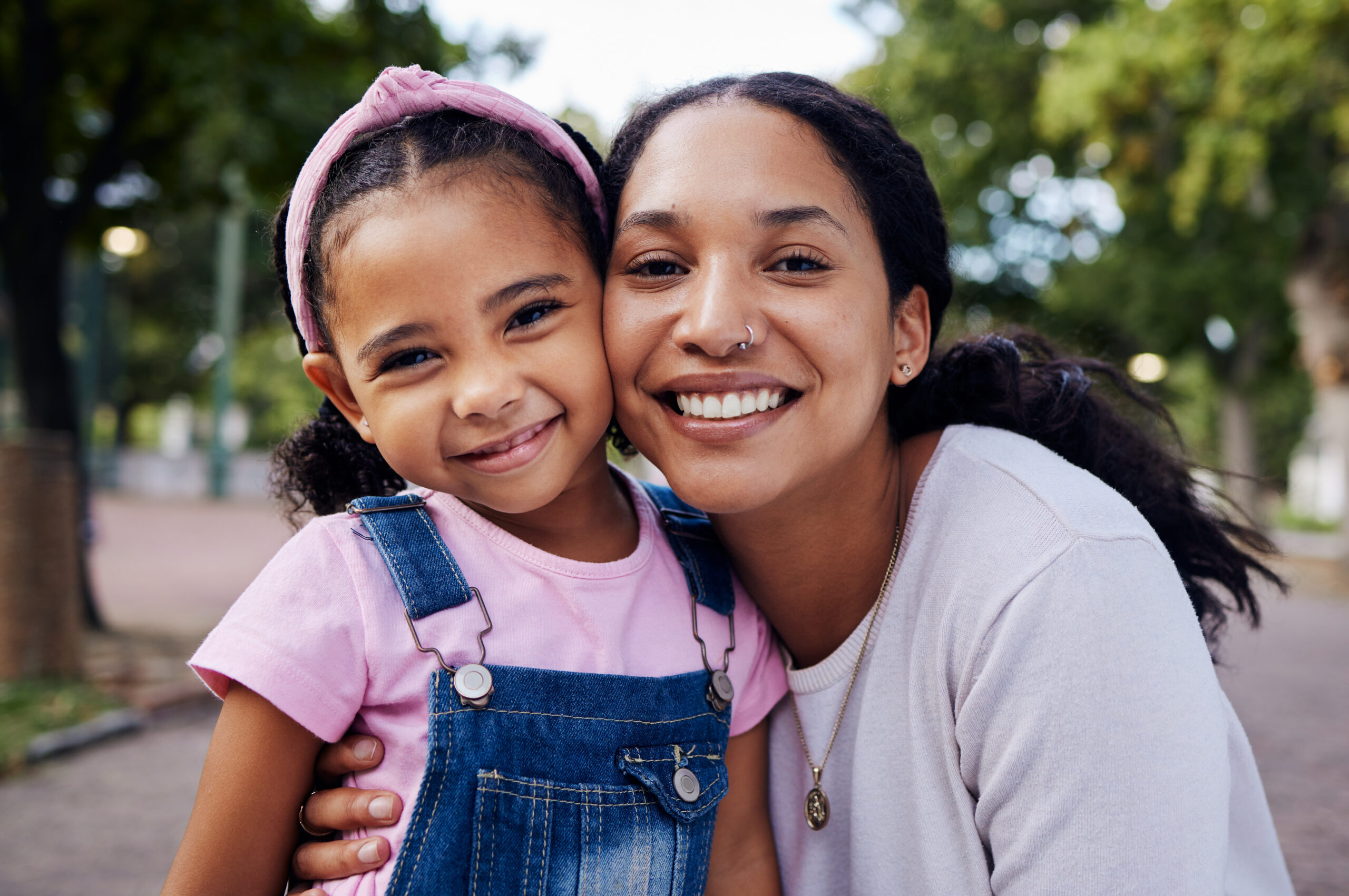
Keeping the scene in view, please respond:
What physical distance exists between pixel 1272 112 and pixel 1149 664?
10.9 m

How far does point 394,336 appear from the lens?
5.09 ft

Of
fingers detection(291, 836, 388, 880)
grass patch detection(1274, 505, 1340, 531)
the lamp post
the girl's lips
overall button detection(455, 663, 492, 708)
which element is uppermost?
the girl's lips

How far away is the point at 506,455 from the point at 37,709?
475cm

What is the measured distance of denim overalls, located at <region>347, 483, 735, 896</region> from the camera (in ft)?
4.75

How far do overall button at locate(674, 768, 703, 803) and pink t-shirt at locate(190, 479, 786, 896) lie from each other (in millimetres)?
170

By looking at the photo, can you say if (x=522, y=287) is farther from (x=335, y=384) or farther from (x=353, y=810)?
(x=353, y=810)

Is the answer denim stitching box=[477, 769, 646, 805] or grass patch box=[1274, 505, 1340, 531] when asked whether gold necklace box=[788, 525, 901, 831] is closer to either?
denim stitching box=[477, 769, 646, 805]

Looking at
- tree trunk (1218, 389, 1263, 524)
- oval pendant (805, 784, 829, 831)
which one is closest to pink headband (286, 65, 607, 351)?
oval pendant (805, 784, 829, 831)

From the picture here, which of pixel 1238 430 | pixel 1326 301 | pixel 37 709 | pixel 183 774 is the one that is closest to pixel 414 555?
pixel 183 774

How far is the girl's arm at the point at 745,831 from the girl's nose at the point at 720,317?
29.9 inches

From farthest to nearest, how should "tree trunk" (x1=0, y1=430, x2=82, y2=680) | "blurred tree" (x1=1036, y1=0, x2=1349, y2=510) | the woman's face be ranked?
1. "blurred tree" (x1=1036, y1=0, x2=1349, y2=510)
2. "tree trunk" (x1=0, y1=430, x2=82, y2=680)
3. the woman's face

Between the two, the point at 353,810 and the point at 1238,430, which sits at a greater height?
the point at 353,810

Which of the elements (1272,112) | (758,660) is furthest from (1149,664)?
(1272,112)

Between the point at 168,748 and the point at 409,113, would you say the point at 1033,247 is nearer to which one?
the point at 168,748
